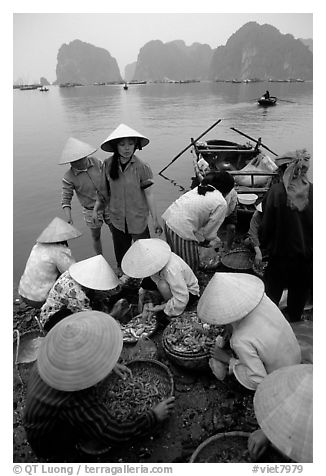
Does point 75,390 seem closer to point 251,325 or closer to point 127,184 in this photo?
point 251,325

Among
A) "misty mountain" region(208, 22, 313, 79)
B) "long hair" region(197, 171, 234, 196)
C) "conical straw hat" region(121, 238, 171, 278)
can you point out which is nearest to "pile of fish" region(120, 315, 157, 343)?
"conical straw hat" region(121, 238, 171, 278)

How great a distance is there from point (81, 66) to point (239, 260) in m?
153

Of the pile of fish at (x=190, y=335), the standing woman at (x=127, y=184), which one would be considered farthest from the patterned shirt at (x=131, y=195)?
the pile of fish at (x=190, y=335)

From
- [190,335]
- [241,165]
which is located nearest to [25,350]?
[190,335]

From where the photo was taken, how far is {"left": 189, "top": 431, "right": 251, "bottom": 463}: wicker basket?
212 centimetres

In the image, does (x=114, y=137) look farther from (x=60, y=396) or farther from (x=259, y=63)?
(x=259, y=63)

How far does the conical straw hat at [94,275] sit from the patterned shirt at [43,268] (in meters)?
0.41

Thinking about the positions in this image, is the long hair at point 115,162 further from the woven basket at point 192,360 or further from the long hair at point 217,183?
the woven basket at point 192,360

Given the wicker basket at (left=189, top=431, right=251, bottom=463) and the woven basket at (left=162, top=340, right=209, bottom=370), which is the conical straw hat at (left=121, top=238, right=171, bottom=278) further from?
the wicker basket at (left=189, top=431, right=251, bottom=463)

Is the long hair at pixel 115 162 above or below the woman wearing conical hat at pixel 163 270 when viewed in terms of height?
above

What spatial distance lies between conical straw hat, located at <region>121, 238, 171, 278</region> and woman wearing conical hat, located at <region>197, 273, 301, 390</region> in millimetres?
717

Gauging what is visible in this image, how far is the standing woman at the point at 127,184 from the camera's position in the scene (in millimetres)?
3422

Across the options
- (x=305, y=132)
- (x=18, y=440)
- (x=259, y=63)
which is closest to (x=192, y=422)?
(x=18, y=440)

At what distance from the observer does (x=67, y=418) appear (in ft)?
6.30
